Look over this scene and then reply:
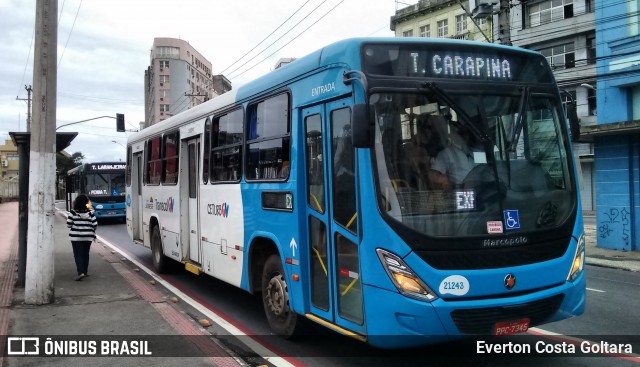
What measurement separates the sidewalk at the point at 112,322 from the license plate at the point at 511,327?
8.49 ft

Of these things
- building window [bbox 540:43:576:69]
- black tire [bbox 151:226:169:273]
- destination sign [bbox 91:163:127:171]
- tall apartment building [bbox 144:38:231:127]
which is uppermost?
tall apartment building [bbox 144:38:231:127]

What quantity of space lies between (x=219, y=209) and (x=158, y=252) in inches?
154

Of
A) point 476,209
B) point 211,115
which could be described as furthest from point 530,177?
point 211,115

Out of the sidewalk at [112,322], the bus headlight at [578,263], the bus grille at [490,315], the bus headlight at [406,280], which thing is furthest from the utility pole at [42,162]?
the bus headlight at [578,263]

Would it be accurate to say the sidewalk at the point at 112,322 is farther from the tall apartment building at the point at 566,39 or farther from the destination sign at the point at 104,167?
the tall apartment building at the point at 566,39

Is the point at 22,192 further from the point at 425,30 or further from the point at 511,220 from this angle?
the point at 425,30

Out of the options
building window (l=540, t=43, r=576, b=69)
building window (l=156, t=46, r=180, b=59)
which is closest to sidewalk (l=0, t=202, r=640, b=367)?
building window (l=540, t=43, r=576, b=69)

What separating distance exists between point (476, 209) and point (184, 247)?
607 centimetres

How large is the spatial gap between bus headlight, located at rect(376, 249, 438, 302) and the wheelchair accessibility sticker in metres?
0.92

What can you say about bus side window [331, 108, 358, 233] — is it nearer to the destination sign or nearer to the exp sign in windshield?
the exp sign in windshield

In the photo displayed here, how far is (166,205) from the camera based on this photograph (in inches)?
388

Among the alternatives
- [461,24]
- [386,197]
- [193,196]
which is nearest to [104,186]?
[193,196]

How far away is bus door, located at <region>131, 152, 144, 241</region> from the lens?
40.0ft

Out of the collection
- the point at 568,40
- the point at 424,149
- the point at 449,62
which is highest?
the point at 568,40
